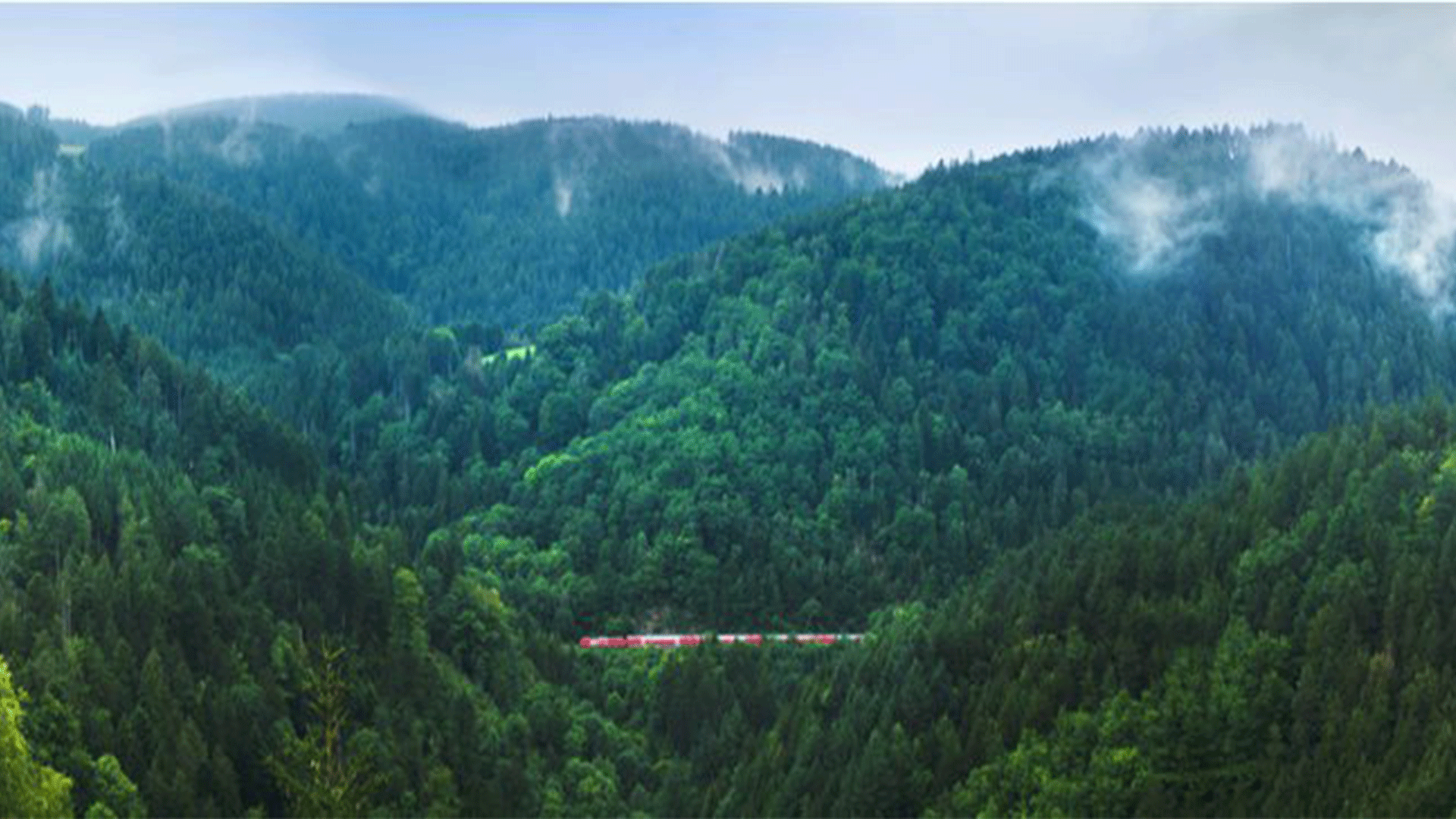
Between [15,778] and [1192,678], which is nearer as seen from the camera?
[15,778]

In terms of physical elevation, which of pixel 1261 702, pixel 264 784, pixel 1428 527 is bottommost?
pixel 264 784

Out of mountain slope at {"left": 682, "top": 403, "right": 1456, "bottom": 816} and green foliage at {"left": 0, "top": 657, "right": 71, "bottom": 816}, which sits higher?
green foliage at {"left": 0, "top": 657, "right": 71, "bottom": 816}

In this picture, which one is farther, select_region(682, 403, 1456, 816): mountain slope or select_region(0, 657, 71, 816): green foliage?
select_region(682, 403, 1456, 816): mountain slope

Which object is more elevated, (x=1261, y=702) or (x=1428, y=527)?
(x=1428, y=527)

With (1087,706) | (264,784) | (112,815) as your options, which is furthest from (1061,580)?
(112,815)

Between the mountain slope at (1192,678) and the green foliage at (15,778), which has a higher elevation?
the green foliage at (15,778)

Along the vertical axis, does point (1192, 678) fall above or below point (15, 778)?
below

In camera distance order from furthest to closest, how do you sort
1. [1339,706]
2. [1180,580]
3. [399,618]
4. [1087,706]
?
[399,618]
[1180,580]
[1087,706]
[1339,706]

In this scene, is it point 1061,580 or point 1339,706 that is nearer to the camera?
point 1339,706

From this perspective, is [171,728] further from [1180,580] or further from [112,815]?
[1180,580]

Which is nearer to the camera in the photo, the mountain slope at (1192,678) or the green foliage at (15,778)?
the green foliage at (15,778)

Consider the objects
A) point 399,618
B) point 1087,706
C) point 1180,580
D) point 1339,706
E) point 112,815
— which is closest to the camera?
point 112,815
